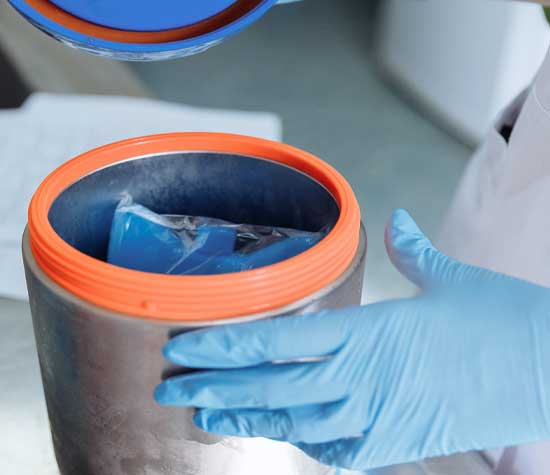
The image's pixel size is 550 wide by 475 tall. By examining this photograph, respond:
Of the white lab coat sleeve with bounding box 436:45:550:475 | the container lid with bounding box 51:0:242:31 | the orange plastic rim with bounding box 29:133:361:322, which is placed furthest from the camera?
the white lab coat sleeve with bounding box 436:45:550:475

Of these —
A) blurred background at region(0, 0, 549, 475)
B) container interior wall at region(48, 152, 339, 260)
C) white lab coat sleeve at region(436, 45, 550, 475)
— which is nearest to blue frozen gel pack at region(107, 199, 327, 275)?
container interior wall at region(48, 152, 339, 260)

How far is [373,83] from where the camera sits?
195cm

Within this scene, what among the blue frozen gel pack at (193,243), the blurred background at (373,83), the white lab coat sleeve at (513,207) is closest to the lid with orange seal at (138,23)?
the blue frozen gel pack at (193,243)

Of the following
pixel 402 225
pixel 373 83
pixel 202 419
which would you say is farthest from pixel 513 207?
pixel 373 83

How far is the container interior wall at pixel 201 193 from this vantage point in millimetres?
585

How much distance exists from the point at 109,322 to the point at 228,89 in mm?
1557

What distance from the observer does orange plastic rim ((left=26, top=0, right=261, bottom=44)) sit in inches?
22.8

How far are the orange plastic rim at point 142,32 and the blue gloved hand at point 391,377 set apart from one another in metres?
0.25

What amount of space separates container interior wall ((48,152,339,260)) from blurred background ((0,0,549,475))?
1.79 ft

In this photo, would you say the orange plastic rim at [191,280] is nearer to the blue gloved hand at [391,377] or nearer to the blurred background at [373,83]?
the blue gloved hand at [391,377]

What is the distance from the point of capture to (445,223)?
38.6 inches

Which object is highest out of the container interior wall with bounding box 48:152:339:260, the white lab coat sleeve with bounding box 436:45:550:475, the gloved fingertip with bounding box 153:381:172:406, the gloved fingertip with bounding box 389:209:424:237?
the container interior wall with bounding box 48:152:339:260

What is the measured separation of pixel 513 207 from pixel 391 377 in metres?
0.38

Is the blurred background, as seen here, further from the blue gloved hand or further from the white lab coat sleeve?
the blue gloved hand
